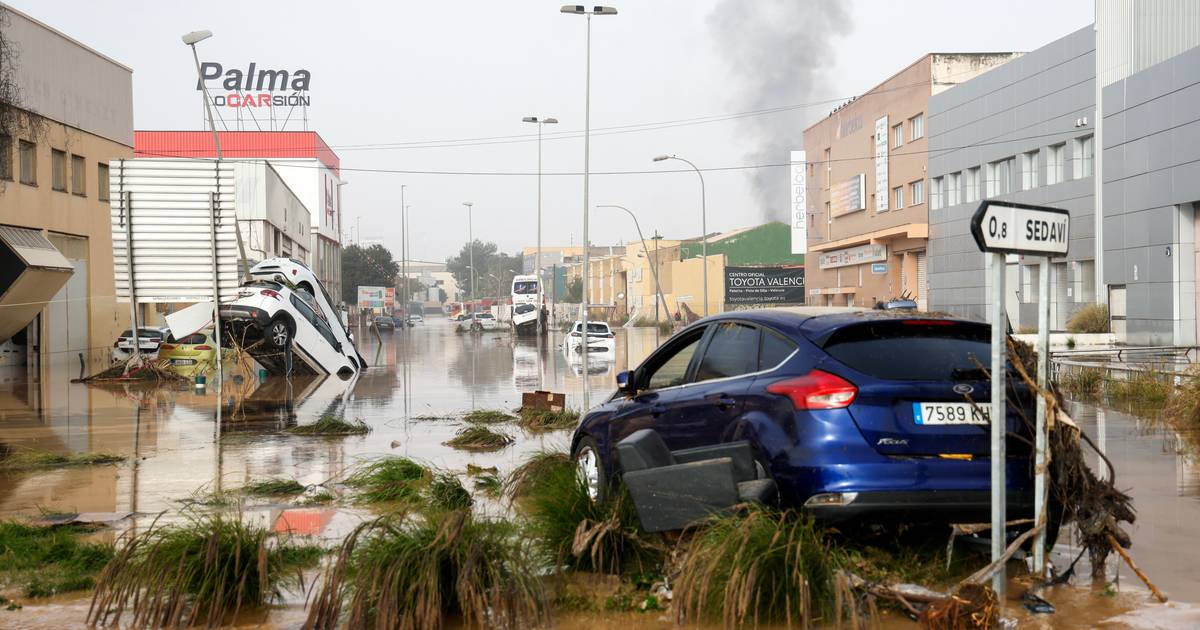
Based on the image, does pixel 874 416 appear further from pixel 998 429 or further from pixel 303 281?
pixel 303 281

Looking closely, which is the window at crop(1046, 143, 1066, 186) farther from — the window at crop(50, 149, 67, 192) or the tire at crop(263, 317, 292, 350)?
the window at crop(50, 149, 67, 192)

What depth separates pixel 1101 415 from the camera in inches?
618

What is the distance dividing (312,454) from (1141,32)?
30.7 meters

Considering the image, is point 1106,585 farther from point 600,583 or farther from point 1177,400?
point 1177,400

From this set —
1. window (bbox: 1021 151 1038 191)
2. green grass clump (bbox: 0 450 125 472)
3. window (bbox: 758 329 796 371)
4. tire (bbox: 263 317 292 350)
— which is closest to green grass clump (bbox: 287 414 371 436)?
green grass clump (bbox: 0 450 125 472)

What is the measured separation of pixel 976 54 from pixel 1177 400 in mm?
42821

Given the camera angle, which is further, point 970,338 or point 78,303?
point 78,303

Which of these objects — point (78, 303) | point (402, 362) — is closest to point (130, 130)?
point (78, 303)

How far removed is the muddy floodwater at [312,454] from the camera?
5.60m

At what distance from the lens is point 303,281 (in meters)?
29.9

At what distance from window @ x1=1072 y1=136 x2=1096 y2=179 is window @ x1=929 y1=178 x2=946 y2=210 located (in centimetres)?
1077

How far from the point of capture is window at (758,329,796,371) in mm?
6168

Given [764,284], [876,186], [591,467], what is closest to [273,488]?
[591,467]

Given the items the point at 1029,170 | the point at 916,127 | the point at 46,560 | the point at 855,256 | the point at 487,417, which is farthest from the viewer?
the point at 855,256
